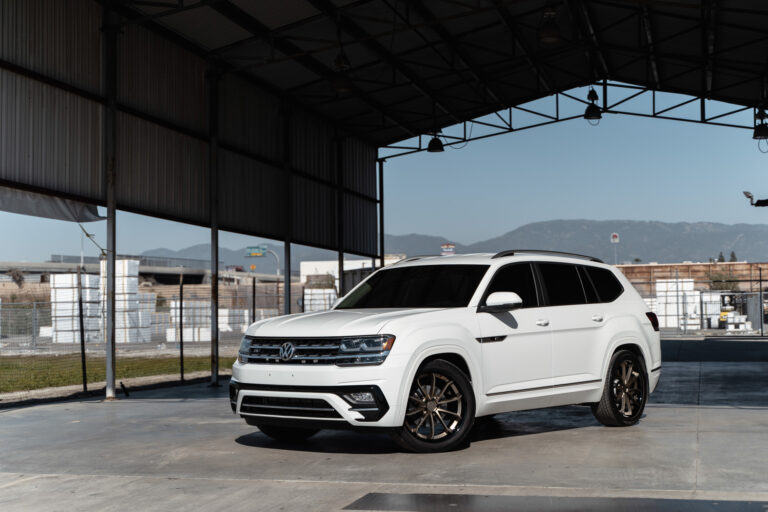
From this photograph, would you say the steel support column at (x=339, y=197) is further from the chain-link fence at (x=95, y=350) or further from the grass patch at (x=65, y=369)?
the grass patch at (x=65, y=369)

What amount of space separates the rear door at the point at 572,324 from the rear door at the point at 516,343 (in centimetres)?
14

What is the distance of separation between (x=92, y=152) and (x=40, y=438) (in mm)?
6636

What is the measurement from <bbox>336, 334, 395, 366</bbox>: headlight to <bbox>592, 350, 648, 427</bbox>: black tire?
10.3 feet

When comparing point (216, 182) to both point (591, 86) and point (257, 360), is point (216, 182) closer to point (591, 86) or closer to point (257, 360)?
point (257, 360)

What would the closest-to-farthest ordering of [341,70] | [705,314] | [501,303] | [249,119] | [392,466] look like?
1. [392,466]
2. [501,303]
3. [341,70]
4. [249,119]
5. [705,314]

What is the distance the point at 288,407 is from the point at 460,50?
53.3 ft

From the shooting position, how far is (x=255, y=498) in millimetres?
6457

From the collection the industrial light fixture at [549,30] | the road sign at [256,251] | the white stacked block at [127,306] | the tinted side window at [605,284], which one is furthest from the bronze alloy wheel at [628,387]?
the road sign at [256,251]

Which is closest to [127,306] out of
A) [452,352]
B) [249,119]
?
[249,119]

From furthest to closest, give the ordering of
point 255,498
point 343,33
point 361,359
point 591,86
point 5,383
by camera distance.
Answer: point 591,86, point 5,383, point 343,33, point 361,359, point 255,498

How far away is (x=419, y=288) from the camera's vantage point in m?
9.44

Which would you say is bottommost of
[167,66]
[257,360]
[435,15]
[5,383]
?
[5,383]

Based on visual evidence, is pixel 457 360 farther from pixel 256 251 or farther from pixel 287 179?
pixel 256 251

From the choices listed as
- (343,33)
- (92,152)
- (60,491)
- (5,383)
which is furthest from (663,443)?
(5,383)
